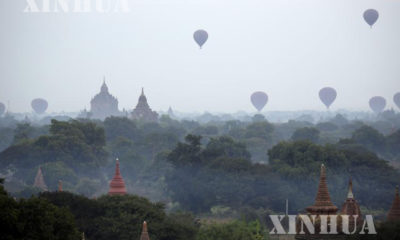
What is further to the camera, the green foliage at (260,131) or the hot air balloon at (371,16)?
the hot air balloon at (371,16)

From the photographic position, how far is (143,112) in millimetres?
169125

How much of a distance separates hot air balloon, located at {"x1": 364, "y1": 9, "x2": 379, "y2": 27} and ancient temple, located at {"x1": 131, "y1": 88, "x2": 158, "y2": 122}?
143ft

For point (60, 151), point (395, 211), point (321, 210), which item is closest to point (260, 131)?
point (60, 151)

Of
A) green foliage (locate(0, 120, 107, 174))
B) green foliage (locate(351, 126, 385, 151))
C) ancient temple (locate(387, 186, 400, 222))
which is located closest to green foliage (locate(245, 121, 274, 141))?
green foliage (locate(351, 126, 385, 151))

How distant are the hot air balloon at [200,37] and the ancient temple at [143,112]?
671 inches

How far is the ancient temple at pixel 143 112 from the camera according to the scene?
550 ft

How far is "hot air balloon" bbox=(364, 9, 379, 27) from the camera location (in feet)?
570

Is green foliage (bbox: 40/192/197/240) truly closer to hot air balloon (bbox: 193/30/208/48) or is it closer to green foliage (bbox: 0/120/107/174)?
green foliage (bbox: 0/120/107/174)

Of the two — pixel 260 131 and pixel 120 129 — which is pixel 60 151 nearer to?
pixel 120 129

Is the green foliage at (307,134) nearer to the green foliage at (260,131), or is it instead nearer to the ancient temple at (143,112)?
the green foliage at (260,131)

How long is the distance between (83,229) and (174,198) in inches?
1315

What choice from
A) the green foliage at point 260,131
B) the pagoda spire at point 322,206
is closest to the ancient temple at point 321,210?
the pagoda spire at point 322,206

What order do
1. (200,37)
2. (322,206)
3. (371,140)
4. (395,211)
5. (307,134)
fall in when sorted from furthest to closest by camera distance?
(200,37) < (307,134) < (371,140) < (395,211) < (322,206)

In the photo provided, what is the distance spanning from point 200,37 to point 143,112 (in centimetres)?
2153
